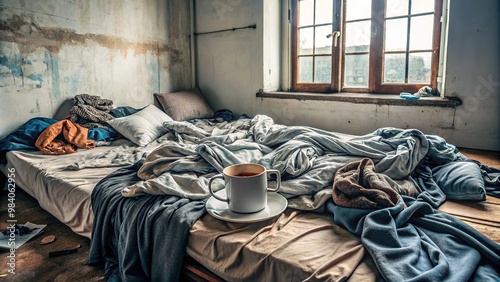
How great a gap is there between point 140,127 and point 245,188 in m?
→ 1.81

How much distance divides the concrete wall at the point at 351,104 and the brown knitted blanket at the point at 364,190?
64.1 inches

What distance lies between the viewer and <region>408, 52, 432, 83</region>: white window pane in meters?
2.88

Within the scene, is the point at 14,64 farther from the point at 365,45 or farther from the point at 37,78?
the point at 365,45

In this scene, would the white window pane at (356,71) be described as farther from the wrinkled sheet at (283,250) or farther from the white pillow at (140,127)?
the wrinkled sheet at (283,250)

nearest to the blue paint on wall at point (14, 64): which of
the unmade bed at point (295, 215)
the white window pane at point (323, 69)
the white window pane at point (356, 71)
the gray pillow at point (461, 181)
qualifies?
A: the unmade bed at point (295, 215)

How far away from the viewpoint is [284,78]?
371cm

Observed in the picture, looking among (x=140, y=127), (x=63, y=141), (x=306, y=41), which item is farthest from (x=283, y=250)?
(x=306, y=41)

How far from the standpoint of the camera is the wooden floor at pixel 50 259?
151cm

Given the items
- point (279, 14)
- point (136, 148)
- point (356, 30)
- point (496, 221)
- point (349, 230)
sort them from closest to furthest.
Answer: point (349, 230) → point (496, 221) → point (136, 148) → point (356, 30) → point (279, 14)

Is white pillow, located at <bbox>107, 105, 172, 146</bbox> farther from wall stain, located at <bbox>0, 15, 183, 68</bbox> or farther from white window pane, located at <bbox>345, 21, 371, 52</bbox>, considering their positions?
white window pane, located at <bbox>345, 21, 371, 52</bbox>

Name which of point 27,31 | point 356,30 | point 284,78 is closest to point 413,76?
point 356,30

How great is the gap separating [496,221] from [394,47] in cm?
217

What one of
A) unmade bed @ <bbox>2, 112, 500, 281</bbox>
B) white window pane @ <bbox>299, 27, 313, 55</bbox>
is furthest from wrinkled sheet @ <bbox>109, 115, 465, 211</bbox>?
white window pane @ <bbox>299, 27, 313, 55</bbox>

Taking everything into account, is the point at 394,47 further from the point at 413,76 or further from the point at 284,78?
the point at 284,78
